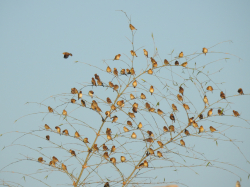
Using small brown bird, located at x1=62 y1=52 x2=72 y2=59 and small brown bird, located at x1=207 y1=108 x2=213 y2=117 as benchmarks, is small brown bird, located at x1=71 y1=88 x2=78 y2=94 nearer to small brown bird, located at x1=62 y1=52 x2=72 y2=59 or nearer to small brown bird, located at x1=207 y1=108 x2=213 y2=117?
small brown bird, located at x1=62 y1=52 x2=72 y2=59

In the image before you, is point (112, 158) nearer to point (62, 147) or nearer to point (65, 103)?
point (62, 147)

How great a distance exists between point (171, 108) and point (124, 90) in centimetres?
70

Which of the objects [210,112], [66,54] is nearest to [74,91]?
[66,54]

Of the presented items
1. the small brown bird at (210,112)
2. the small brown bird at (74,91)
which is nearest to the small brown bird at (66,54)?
the small brown bird at (74,91)

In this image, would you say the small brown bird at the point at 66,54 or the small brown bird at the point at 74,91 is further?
the small brown bird at the point at 66,54

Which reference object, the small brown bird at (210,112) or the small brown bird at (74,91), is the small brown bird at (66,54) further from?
the small brown bird at (210,112)

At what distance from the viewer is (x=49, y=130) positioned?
450 centimetres

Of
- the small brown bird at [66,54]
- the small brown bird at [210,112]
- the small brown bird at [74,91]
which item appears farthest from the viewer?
the small brown bird at [66,54]

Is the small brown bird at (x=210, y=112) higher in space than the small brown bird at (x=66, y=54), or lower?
lower

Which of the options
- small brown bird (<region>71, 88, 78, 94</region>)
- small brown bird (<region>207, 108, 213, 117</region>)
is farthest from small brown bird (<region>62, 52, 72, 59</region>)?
small brown bird (<region>207, 108, 213, 117</region>)

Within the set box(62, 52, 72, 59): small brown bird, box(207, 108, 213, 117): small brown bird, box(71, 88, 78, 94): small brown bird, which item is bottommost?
box(207, 108, 213, 117): small brown bird

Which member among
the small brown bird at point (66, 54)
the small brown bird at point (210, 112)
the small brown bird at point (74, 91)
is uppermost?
the small brown bird at point (66, 54)

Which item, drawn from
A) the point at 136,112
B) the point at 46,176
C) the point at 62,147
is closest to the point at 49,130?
the point at 62,147

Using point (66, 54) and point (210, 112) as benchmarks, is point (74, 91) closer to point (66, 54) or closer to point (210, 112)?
point (66, 54)
